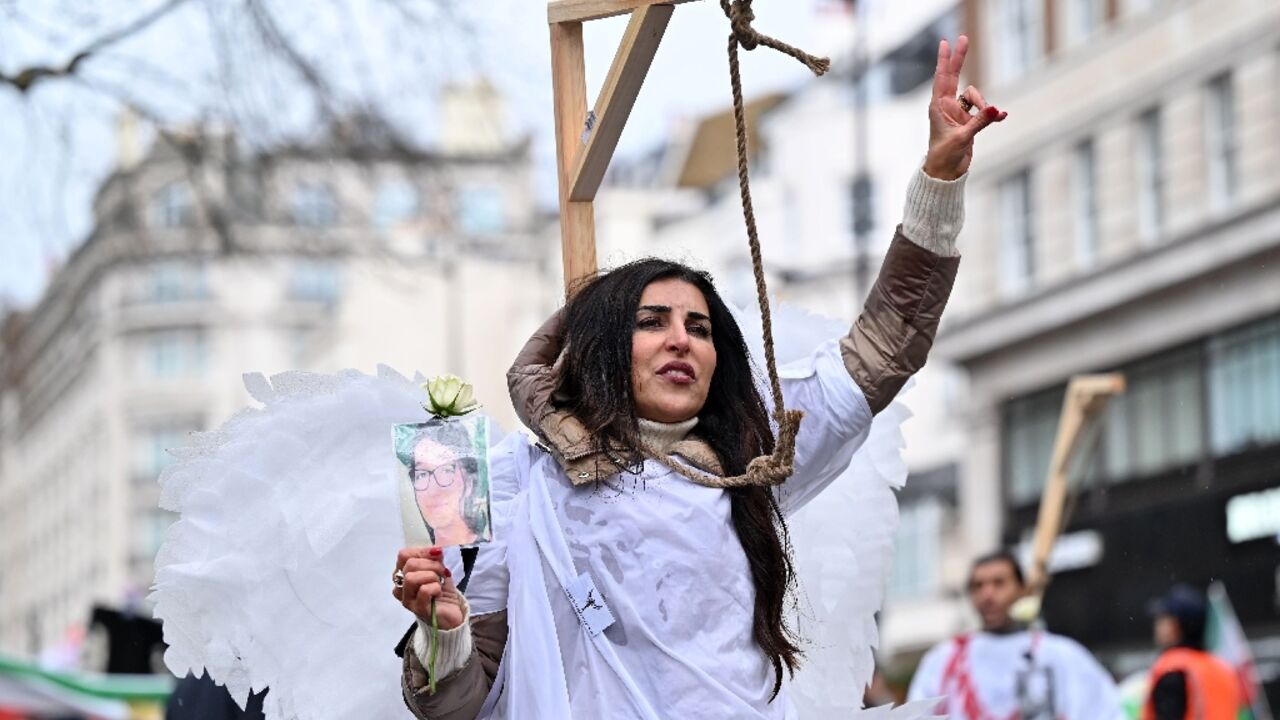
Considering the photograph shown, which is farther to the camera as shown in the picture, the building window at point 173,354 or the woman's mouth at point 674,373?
the building window at point 173,354

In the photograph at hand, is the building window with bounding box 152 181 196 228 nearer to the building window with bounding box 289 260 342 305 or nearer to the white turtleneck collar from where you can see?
the white turtleneck collar

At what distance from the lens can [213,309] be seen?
90.3m

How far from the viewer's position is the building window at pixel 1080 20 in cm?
2833

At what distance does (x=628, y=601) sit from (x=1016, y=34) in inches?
1052

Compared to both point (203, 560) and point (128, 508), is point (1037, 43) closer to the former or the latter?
point (203, 560)

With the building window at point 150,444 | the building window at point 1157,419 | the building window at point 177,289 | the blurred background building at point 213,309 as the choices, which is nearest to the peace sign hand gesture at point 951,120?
the blurred background building at point 213,309

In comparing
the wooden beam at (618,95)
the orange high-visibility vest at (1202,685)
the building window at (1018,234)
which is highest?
the building window at (1018,234)

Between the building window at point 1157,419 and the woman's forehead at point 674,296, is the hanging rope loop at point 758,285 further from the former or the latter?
the building window at point 1157,419

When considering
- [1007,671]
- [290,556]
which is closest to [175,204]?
[1007,671]

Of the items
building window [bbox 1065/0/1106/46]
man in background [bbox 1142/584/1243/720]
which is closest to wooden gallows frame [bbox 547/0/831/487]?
man in background [bbox 1142/584/1243/720]

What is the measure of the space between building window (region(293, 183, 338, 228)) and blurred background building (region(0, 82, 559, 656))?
0.12 ft

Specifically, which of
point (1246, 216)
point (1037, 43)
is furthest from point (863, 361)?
point (1037, 43)

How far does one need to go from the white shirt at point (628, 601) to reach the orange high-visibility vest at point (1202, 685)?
469cm

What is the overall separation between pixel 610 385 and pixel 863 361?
514 mm
